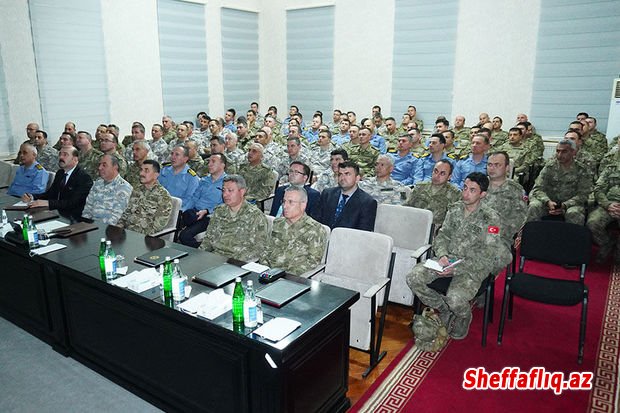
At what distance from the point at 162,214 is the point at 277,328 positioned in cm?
252

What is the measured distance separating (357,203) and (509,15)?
6.84m

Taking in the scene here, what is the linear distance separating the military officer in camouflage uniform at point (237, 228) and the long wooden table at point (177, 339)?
1.59 feet

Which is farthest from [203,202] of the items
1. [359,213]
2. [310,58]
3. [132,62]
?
[310,58]

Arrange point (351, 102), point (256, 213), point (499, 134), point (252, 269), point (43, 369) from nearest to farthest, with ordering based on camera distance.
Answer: point (252, 269)
point (43, 369)
point (256, 213)
point (499, 134)
point (351, 102)

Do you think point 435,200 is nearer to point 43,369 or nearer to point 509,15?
point 43,369

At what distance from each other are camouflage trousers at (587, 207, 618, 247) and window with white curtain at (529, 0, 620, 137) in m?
4.23

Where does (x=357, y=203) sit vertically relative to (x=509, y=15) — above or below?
below

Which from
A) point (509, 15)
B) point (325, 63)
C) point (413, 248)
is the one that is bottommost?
point (413, 248)

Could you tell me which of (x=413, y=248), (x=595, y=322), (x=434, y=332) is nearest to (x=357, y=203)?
(x=413, y=248)

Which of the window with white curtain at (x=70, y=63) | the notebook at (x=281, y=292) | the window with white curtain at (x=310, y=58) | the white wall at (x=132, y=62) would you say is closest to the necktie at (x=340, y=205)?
the notebook at (x=281, y=292)

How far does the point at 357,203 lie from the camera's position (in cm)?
411

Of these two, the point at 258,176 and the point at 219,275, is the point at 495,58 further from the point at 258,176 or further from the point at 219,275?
the point at 219,275

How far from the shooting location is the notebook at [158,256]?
3025 mm

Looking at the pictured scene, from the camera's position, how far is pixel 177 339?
2543 mm
